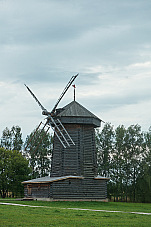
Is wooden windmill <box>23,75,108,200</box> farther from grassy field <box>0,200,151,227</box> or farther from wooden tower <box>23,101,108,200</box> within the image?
grassy field <box>0,200,151,227</box>

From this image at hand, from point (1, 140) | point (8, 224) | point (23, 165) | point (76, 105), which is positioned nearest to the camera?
point (8, 224)

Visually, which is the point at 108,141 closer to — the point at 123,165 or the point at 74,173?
the point at 123,165

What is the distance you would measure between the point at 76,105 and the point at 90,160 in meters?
6.85

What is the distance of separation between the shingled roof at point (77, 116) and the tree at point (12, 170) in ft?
41.9

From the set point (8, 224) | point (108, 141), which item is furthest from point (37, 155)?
point (8, 224)

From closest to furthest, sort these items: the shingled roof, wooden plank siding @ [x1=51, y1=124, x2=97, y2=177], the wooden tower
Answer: the wooden tower < wooden plank siding @ [x1=51, y1=124, x2=97, y2=177] < the shingled roof

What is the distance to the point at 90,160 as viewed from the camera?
3506cm

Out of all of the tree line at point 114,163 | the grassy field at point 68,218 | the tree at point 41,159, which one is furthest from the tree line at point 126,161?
the grassy field at point 68,218

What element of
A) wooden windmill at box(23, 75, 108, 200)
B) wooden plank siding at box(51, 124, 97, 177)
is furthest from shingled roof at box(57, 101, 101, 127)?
wooden plank siding at box(51, 124, 97, 177)

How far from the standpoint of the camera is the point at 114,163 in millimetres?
49781

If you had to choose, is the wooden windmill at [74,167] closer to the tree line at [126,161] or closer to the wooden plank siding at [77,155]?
the wooden plank siding at [77,155]

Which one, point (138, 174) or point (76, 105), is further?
point (138, 174)

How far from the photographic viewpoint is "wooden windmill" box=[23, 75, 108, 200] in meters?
33.2

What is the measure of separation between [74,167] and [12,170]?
48.7 feet
